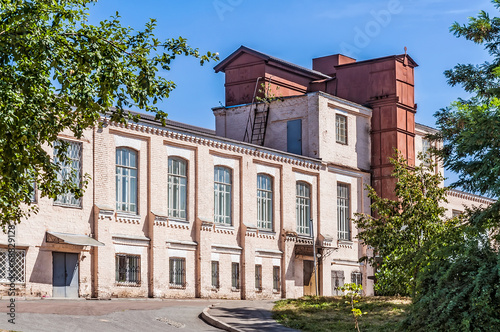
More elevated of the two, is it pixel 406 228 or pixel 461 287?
pixel 406 228

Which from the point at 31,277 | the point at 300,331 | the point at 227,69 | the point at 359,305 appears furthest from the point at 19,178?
the point at 227,69

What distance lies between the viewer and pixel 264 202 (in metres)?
41.1

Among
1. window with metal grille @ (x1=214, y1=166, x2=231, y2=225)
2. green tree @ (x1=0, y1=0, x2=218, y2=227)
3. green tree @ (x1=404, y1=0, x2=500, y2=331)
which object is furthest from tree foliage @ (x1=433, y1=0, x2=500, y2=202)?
window with metal grille @ (x1=214, y1=166, x2=231, y2=225)

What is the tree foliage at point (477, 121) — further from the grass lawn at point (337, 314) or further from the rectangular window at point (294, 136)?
the rectangular window at point (294, 136)

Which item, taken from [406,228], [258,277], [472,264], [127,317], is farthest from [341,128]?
[472,264]

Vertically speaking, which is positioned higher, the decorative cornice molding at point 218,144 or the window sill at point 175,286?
the decorative cornice molding at point 218,144

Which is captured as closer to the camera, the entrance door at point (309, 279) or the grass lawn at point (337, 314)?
the grass lawn at point (337, 314)

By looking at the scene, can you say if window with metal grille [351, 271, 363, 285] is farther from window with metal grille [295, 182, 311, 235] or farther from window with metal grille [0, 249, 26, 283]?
window with metal grille [0, 249, 26, 283]

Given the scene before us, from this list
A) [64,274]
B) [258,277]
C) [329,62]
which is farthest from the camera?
[329,62]

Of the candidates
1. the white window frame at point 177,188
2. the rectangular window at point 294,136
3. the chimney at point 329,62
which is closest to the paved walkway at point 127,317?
the white window frame at point 177,188

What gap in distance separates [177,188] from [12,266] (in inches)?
350

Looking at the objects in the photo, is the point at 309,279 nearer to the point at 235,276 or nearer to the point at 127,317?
the point at 235,276

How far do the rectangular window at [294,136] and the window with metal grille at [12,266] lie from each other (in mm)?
18220

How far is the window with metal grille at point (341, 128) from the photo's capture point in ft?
150
